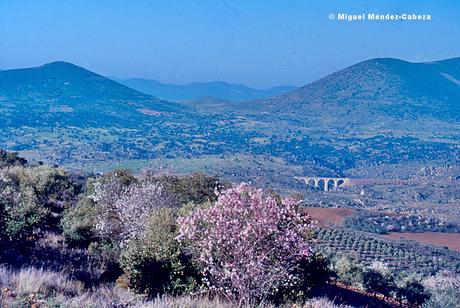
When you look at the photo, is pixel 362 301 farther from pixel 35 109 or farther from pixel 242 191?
pixel 35 109

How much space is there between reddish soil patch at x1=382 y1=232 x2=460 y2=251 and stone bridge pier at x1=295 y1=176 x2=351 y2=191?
50.9 meters

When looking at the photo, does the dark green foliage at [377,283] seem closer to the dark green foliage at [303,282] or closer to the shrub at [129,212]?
the dark green foliage at [303,282]

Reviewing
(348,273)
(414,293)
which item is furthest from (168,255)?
(414,293)

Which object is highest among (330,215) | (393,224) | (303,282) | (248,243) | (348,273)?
(248,243)

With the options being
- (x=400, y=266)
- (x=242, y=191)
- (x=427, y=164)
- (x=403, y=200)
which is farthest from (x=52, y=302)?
(x=427, y=164)

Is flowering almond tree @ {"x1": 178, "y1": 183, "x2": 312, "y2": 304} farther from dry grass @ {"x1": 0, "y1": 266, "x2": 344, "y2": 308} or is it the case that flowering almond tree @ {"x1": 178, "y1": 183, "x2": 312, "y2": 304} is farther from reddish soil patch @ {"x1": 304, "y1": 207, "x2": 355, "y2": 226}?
reddish soil patch @ {"x1": 304, "y1": 207, "x2": 355, "y2": 226}

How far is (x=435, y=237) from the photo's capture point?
5803 cm

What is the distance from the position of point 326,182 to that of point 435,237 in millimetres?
58736

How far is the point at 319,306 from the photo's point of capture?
8383 millimetres

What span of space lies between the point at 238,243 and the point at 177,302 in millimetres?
1690

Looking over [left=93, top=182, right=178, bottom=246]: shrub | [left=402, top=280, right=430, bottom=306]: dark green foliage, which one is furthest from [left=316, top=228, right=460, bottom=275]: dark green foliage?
[left=93, top=182, right=178, bottom=246]: shrub

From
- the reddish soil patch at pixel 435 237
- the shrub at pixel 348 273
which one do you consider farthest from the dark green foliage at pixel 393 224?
the shrub at pixel 348 273

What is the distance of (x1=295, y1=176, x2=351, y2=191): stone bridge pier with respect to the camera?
4444 inches

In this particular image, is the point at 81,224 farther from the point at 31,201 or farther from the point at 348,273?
the point at 348,273
